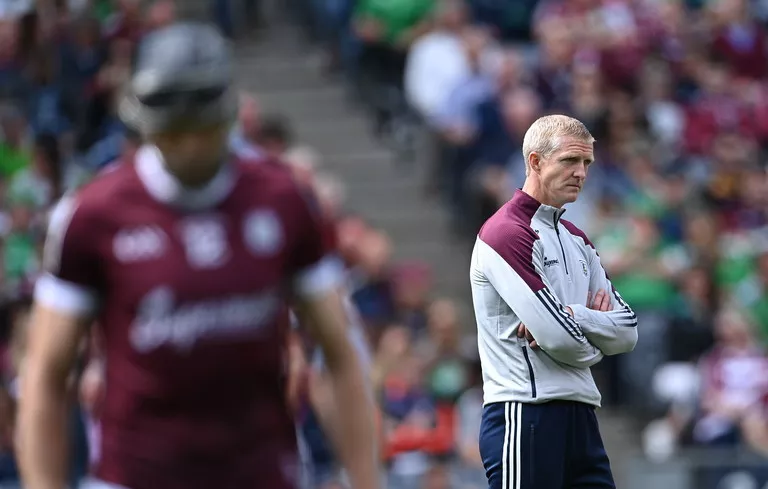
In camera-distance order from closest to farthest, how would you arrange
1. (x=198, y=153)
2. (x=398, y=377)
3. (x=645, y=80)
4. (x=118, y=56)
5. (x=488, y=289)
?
(x=198, y=153) → (x=488, y=289) → (x=398, y=377) → (x=118, y=56) → (x=645, y=80)

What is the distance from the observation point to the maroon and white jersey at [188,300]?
3.77 meters

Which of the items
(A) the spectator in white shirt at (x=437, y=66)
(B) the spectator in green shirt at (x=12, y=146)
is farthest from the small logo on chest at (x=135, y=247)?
(A) the spectator in white shirt at (x=437, y=66)

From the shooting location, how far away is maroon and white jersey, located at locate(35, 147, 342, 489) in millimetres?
3766

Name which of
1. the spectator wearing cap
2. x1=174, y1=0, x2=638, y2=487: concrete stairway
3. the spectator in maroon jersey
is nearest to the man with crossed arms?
the spectator in maroon jersey

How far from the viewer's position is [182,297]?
3.77 meters

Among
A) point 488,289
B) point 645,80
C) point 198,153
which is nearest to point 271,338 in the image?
point 198,153

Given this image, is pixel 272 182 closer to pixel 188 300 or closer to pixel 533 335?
pixel 188 300

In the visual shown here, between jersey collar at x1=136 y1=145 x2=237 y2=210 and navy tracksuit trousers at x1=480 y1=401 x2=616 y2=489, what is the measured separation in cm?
265

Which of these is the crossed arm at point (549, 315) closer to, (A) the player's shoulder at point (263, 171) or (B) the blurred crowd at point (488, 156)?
(A) the player's shoulder at point (263, 171)

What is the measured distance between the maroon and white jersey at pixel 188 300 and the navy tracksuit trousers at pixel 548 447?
241cm

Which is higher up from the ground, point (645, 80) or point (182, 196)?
point (182, 196)

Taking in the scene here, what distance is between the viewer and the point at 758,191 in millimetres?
15172

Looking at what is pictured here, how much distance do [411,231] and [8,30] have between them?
4.13 m

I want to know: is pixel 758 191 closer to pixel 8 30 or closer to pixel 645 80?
pixel 645 80
